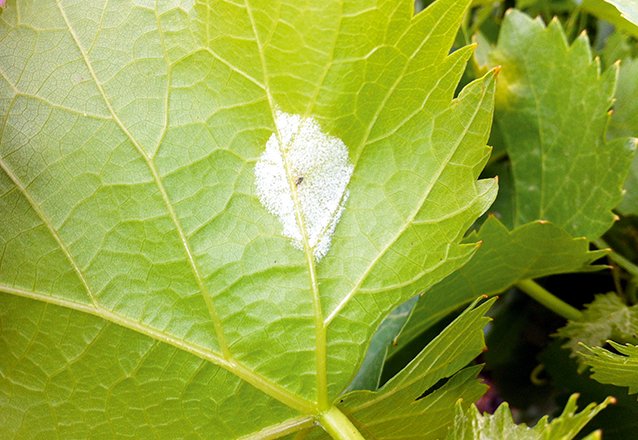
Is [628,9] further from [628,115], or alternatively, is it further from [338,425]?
[338,425]

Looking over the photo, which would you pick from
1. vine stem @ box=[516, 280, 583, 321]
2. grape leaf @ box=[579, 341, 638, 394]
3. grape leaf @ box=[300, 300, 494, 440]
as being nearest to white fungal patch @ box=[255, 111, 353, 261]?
grape leaf @ box=[300, 300, 494, 440]

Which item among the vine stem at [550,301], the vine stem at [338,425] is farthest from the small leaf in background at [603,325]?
the vine stem at [338,425]

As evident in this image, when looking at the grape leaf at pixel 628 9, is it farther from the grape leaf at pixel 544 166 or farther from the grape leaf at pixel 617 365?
the grape leaf at pixel 617 365

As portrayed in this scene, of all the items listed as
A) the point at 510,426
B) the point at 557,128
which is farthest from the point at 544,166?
the point at 510,426

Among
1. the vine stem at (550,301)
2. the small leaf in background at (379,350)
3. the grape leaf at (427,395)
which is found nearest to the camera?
the grape leaf at (427,395)

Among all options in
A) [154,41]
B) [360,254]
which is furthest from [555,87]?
[154,41]

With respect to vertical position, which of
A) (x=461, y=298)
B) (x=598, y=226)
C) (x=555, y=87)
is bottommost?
(x=461, y=298)

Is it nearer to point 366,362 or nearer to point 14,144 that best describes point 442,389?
point 366,362
